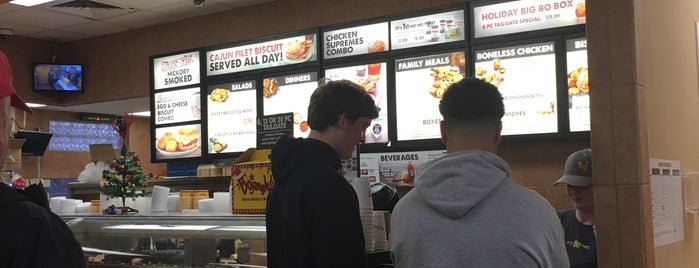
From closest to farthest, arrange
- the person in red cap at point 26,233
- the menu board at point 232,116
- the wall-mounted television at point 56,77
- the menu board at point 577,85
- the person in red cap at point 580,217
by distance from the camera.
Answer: the person in red cap at point 26,233 → the person in red cap at point 580,217 → the menu board at point 577,85 → the menu board at point 232,116 → the wall-mounted television at point 56,77

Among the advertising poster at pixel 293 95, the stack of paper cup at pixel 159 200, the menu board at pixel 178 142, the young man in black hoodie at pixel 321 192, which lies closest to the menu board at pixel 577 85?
the advertising poster at pixel 293 95

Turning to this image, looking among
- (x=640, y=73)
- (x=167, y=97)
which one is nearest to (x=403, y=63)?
(x=167, y=97)

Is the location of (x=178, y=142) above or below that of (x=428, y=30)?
below

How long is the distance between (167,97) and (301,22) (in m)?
1.72

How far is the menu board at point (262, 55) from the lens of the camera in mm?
6605

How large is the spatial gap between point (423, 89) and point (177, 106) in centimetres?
298

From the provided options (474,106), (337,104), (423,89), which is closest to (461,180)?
(474,106)

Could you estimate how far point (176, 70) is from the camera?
7.52 meters

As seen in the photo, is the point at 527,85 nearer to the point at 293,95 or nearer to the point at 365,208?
the point at 293,95

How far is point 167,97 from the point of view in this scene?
760cm

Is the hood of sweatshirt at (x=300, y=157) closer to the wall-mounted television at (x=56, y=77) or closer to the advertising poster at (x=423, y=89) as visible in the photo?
the advertising poster at (x=423, y=89)

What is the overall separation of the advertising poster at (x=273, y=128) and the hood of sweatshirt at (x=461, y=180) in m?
1.54

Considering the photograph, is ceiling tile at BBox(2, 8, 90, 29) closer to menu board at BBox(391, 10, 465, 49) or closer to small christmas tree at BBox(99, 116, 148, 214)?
menu board at BBox(391, 10, 465, 49)

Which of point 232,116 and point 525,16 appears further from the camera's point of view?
point 232,116
